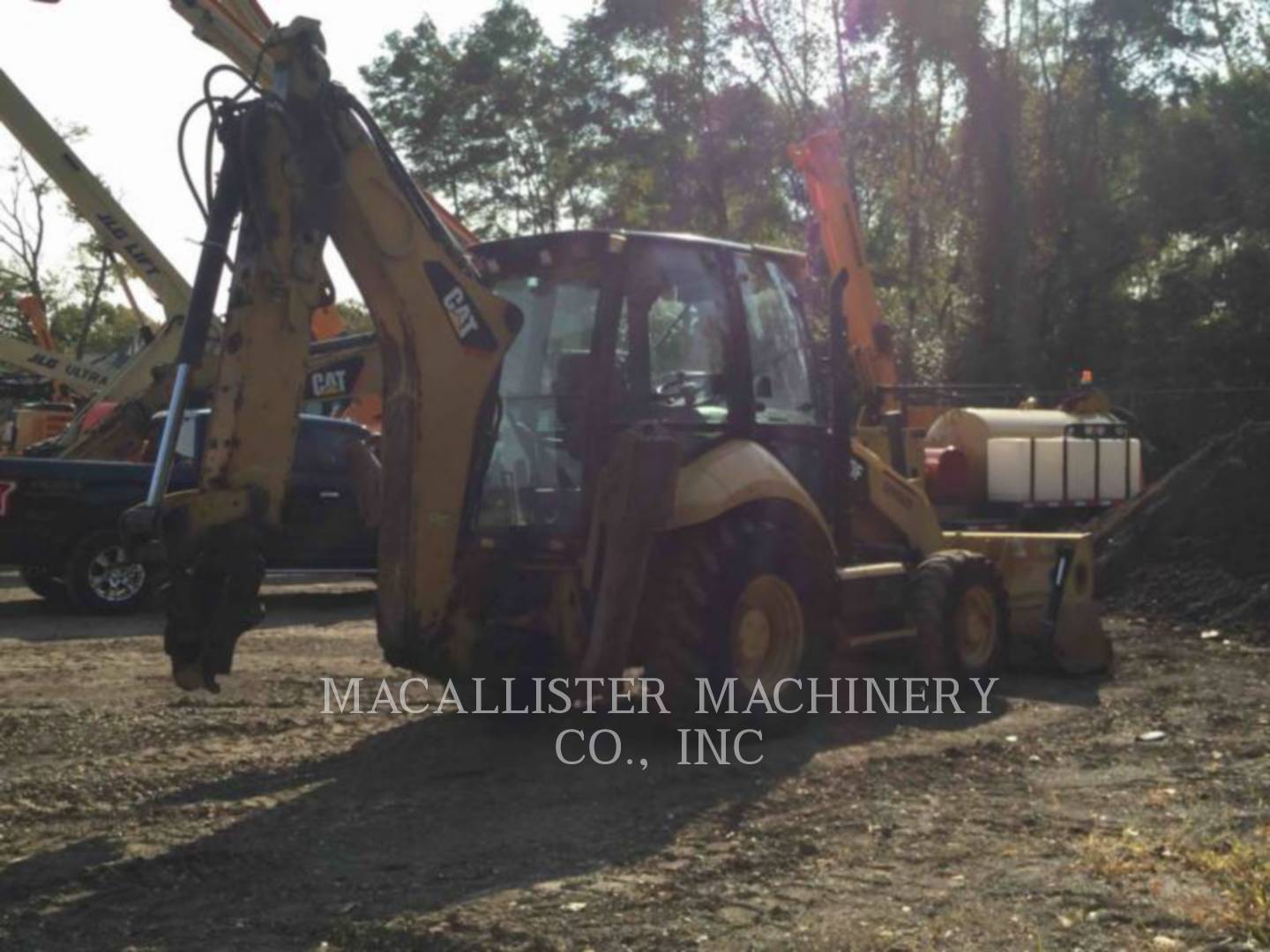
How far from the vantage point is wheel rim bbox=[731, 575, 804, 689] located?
8.20 meters

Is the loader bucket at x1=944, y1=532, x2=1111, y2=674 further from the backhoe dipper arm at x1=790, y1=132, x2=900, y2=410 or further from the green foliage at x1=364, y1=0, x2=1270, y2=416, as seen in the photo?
the green foliage at x1=364, y1=0, x2=1270, y2=416

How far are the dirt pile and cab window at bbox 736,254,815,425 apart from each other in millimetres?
5794

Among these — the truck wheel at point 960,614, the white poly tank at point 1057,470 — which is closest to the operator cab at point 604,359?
the truck wheel at point 960,614

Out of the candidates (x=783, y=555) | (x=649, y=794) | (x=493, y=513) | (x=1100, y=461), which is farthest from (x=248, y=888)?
(x=1100, y=461)

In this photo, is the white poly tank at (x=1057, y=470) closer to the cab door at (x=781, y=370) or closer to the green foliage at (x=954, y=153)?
the cab door at (x=781, y=370)

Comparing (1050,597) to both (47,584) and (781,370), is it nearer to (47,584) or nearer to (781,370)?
(781,370)

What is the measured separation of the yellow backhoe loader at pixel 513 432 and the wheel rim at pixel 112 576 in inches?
284

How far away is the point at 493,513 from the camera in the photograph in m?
7.96

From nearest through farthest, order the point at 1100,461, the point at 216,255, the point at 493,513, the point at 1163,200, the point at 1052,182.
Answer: the point at 216,255 → the point at 493,513 → the point at 1100,461 → the point at 1163,200 → the point at 1052,182

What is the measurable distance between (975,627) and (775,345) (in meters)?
2.73

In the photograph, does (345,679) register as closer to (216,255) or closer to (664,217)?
(216,255)

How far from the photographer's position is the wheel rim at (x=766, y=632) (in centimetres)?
820

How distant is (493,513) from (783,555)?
163cm

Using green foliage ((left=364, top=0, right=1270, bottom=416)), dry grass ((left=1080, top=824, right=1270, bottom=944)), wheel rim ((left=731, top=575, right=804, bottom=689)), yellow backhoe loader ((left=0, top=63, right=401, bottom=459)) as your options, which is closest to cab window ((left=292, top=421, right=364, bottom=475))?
yellow backhoe loader ((left=0, top=63, right=401, bottom=459))
